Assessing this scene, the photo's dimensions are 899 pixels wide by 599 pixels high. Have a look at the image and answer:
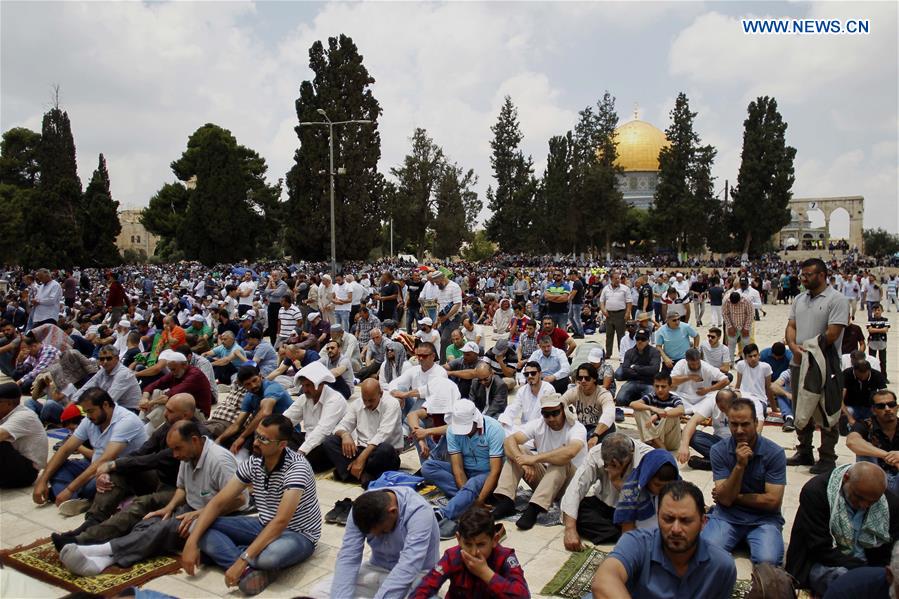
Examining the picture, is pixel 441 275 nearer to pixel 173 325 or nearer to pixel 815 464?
pixel 173 325

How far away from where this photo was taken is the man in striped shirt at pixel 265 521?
13.0 ft

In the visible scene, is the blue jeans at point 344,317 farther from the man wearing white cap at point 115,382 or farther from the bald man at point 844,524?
the bald man at point 844,524

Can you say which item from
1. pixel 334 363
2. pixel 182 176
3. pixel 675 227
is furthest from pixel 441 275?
pixel 182 176

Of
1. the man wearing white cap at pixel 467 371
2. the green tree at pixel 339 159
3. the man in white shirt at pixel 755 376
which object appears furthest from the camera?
the green tree at pixel 339 159

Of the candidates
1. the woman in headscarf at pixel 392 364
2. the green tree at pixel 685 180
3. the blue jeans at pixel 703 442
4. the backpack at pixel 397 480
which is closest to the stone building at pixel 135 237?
the green tree at pixel 685 180

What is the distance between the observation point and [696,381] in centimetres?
685

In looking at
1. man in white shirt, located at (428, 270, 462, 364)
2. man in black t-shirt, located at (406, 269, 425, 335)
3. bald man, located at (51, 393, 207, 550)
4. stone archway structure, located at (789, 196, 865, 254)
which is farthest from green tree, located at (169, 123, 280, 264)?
stone archway structure, located at (789, 196, 865, 254)

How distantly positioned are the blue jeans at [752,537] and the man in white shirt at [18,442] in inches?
207

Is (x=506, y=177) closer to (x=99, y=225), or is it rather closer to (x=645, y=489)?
(x=99, y=225)

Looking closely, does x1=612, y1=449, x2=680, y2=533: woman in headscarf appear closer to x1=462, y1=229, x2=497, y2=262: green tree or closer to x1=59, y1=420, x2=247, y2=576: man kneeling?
x1=59, y1=420, x2=247, y2=576: man kneeling

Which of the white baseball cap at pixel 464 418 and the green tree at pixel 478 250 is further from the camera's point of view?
the green tree at pixel 478 250

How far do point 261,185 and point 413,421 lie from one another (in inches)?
1929

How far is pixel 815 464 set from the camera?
5.80m

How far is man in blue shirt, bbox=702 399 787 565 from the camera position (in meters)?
3.93
